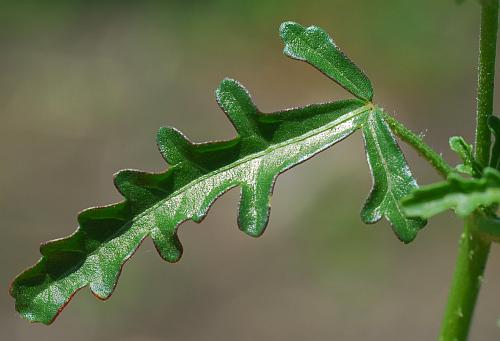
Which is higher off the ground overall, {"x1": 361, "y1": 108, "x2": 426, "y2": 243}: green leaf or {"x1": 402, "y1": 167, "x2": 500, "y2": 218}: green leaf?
{"x1": 361, "y1": 108, "x2": 426, "y2": 243}: green leaf

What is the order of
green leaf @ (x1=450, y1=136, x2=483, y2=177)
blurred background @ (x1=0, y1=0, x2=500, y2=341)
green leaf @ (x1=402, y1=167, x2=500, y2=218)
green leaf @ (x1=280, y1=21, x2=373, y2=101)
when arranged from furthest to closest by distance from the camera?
blurred background @ (x1=0, y1=0, x2=500, y2=341)
green leaf @ (x1=280, y1=21, x2=373, y2=101)
green leaf @ (x1=450, y1=136, x2=483, y2=177)
green leaf @ (x1=402, y1=167, x2=500, y2=218)

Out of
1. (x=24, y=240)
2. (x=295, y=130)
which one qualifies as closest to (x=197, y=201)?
(x=295, y=130)

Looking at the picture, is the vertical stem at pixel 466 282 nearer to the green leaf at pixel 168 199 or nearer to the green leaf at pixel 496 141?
the green leaf at pixel 496 141

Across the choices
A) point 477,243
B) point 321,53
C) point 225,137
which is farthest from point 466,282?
point 225,137

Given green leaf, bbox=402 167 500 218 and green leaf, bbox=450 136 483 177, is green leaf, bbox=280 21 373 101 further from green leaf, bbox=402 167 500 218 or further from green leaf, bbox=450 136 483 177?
green leaf, bbox=402 167 500 218

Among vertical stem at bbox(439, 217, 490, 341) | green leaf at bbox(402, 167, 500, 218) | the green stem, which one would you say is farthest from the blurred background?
green leaf at bbox(402, 167, 500, 218)

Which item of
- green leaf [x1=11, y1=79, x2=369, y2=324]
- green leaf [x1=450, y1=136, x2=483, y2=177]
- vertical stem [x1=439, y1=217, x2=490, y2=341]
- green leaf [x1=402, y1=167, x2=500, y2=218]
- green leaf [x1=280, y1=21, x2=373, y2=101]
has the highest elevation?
green leaf [x1=280, y1=21, x2=373, y2=101]

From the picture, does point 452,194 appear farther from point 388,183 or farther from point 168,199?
point 168,199
